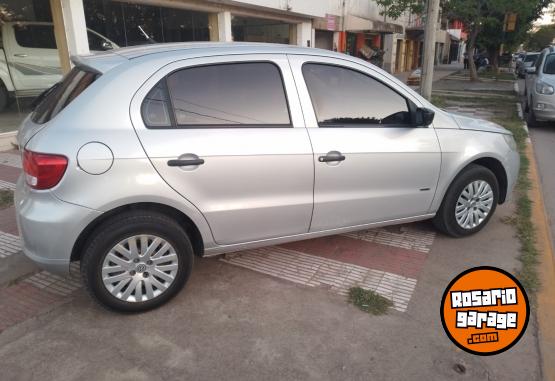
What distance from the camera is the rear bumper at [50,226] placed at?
8.48ft

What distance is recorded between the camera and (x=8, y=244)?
4.02 metres

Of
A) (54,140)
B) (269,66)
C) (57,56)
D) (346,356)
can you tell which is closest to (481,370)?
(346,356)

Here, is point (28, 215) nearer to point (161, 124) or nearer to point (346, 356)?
point (161, 124)

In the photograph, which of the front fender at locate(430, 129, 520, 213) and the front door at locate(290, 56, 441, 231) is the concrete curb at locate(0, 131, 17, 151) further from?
the front fender at locate(430, 129, 520, 213)

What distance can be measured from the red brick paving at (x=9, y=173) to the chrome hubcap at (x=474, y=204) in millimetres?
5384

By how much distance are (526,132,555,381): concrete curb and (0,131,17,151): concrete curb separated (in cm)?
781

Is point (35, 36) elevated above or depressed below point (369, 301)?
above

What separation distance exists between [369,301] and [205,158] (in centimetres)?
150

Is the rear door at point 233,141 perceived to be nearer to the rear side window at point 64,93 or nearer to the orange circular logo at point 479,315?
the rear side window at point 64,93

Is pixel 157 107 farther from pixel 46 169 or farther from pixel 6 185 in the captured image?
pixel 6 185

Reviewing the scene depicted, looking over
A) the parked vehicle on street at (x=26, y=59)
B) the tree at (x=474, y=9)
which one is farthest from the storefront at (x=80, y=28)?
the tree at (x=474, y=9)

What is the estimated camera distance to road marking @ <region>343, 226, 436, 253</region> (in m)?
4.00

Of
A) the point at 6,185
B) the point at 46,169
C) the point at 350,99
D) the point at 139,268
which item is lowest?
the point at 6,185

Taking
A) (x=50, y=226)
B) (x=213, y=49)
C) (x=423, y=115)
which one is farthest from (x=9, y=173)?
(x=423, y=115)
